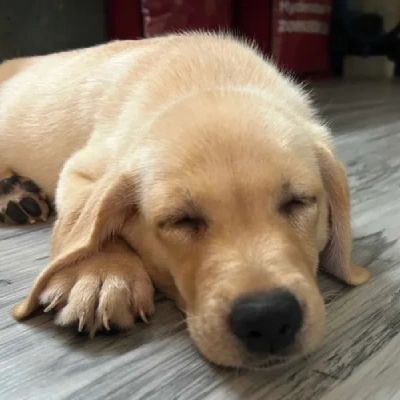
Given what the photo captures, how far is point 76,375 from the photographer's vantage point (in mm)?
1749

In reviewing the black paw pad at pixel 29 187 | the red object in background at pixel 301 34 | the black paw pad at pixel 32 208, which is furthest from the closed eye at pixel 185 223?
the red object in background at pixel 301 34

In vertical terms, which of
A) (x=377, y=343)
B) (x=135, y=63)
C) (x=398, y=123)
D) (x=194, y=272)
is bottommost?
(x=398, y=123)

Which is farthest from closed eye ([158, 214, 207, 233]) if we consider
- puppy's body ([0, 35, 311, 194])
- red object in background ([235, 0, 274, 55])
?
red object in background ([235, 0, 274, 55])

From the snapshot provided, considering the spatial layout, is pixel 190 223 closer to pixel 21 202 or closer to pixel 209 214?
pixel 209 214

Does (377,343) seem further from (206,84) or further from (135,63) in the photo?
(135,63)

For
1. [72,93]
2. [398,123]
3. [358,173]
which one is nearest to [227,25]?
[398,123]

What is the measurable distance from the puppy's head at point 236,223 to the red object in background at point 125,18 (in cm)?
417

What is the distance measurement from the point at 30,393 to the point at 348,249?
112 cm

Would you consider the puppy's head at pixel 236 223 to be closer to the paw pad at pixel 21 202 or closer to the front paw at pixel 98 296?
the front paw at pixel 98 296

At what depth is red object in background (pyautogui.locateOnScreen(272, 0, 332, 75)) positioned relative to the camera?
7535 millimetres

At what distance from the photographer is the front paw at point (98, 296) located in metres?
1.93

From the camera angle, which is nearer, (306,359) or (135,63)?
(306,359)

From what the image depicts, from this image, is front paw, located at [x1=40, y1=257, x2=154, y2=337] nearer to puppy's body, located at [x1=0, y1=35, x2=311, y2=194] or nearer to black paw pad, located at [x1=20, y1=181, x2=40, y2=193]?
puppy's body, located at [x1=0, y1=35, x2=311, y2=194]

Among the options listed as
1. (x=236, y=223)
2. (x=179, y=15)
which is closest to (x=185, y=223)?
(x=236, y=223)
